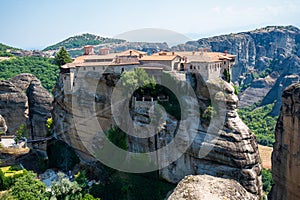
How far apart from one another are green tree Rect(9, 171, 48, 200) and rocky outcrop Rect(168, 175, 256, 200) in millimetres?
17836

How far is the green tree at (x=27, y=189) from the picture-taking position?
1023 inches

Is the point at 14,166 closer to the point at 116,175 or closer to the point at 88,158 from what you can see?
the point at 88,158

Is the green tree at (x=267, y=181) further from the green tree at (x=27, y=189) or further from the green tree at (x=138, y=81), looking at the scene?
the green tree at (x=27, y=189)

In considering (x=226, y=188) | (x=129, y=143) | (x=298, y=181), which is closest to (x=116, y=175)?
(x=129, y=143)

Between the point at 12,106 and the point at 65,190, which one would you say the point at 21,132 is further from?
the point at 65,190

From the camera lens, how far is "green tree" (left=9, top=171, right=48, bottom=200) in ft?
85.3

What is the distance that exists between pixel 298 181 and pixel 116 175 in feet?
55.3

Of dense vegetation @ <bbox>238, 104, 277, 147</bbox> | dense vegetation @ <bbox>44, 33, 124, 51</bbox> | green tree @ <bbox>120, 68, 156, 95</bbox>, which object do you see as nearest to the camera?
green tree @ <bbox>120, 68, 156, 95</bbox>

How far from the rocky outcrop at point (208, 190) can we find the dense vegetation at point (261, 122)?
233ft

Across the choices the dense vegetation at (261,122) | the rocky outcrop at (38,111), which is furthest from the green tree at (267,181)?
the rocky outcrop at (38,111)

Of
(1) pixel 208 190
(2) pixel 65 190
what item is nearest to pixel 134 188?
(2) pixel 65 190

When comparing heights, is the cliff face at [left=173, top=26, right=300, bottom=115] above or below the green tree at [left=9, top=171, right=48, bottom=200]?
above

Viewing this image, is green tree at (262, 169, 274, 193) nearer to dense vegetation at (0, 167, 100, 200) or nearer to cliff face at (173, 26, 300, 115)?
dense vegetation at (0, 167, 100, 200)

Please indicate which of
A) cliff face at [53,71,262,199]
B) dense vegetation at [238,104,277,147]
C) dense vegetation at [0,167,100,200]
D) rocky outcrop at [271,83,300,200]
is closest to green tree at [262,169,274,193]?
rocky outcrop at [271,83,300,200]
